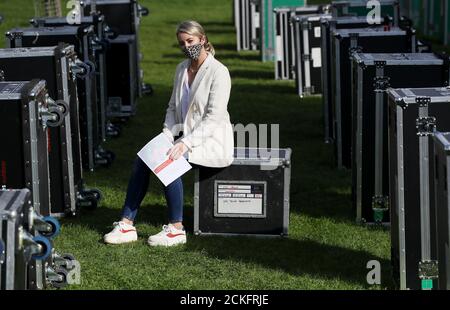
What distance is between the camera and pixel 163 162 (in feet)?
33.4

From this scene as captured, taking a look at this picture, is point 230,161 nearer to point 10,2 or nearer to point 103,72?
point 103,72

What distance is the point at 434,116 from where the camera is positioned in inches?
342

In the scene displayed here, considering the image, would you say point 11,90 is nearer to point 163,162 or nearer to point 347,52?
point 163,162

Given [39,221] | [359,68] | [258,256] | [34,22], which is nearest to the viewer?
[39,221]

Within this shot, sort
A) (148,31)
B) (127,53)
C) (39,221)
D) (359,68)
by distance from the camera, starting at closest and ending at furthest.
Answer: (39,221) → (359,68) → (127,53) → (148,31)

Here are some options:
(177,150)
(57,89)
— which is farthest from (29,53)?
(177,150)

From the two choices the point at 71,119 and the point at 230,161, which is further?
the point at 71,119

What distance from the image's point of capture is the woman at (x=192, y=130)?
10.2 m

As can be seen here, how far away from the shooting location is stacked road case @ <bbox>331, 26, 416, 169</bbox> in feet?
41.4

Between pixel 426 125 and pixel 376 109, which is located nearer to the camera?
pixel 426 125

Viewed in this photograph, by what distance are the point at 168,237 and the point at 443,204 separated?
123 inches

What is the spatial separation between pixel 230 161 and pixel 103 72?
202 inches

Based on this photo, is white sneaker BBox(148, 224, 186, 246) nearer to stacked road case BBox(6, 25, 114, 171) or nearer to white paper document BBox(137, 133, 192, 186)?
white paper document BBox(137, 133, 192, 186)
